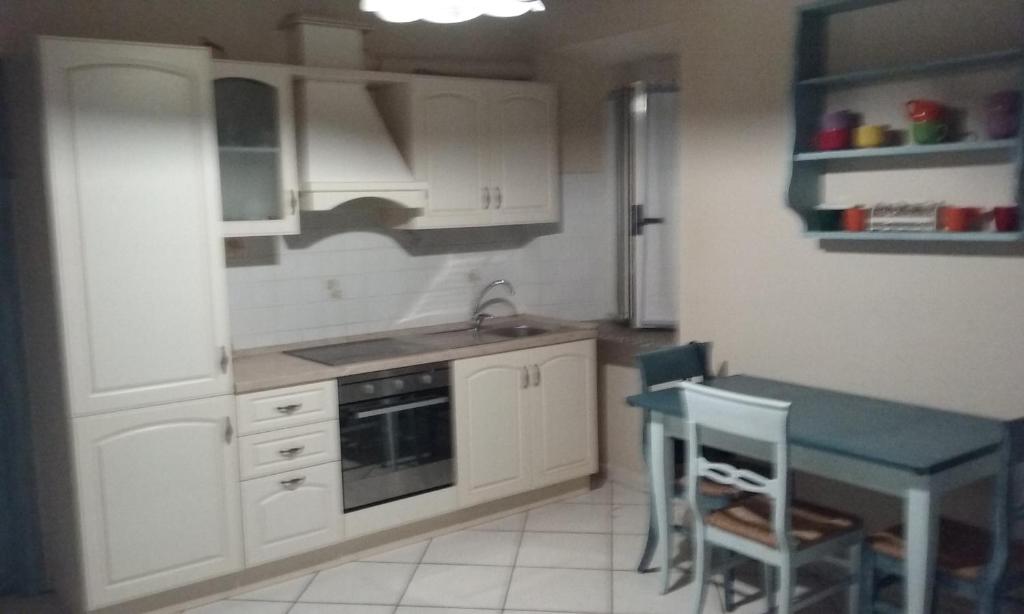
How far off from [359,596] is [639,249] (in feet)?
7.23

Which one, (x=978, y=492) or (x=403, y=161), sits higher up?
(x=403, y=161)

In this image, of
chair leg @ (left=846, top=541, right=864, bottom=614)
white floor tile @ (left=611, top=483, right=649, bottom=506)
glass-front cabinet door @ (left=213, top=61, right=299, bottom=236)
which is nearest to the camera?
chair leg @ (left=846, top=541, right=864, bottom=614)

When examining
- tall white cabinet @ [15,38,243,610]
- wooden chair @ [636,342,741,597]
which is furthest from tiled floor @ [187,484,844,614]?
tall white cabinet @ [15,38,243,610]

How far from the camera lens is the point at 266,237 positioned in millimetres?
3695

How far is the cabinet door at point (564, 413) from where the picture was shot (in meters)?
4.01

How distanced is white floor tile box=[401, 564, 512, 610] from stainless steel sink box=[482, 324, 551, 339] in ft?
3.77

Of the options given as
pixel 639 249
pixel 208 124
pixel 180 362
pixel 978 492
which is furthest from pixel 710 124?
pixel 180 362

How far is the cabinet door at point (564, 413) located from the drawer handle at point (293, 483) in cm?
112

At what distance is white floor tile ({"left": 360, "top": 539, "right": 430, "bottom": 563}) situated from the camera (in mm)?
3555

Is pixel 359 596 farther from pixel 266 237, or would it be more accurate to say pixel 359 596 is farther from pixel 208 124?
pixel 208 124

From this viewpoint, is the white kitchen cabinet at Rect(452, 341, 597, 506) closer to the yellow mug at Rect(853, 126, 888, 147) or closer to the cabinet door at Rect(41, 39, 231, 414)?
the cabinet door at Rect(41, 39, 231, 414)

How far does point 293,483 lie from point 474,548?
826 millimetres

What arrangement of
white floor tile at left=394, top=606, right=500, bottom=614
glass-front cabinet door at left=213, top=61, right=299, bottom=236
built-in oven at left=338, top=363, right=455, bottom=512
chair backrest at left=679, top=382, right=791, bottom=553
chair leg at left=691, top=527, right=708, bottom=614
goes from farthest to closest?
built-in oven at left=338, top=363, right=455, bottom=512 < glass-front cabinet door at left=213, top=61, right=299, bottom=236 < white floor tile at left=394, top=606, right=500, bottom=614 < chair leg at left=691, top=527, right=708, bottom=614 < chair backrest at left=679, top=382, right=791, bottom=553

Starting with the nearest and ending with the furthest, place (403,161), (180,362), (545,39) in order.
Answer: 1. (180,362)
2. (403,161)
3. (545,39)
